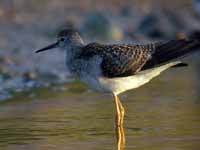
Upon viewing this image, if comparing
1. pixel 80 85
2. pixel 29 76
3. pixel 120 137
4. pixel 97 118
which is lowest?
pixel 120 137

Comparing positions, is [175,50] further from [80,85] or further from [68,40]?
[80,85]

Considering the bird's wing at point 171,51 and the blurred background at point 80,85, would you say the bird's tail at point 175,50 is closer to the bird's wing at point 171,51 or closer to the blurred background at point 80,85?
the bird's wing at point 171,51

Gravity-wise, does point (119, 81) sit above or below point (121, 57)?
below

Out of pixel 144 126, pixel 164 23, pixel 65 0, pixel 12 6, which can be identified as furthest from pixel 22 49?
pixel 144 126

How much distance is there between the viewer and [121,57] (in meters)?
10.2

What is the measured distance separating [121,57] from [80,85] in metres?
3.85

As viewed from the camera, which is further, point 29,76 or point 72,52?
point 29,76

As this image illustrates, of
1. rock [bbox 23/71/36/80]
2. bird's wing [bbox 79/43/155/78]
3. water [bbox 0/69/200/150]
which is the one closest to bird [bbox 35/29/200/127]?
bird's wing [bbox 79/43/155/78]

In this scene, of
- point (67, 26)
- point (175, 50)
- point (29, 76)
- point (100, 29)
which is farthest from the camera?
point (100, 29)

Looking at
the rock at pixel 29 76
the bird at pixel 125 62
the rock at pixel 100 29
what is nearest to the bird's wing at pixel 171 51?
the bird at pixel 125 62

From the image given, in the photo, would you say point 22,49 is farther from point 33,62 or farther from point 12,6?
point 12,6

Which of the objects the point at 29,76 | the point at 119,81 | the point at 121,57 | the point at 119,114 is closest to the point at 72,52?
the point at 121,57

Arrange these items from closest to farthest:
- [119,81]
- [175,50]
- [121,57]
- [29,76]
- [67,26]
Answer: [175,50] → [119,81] → [121,57] → [29,76] → [67,26]

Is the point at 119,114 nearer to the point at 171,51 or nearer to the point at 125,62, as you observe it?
the point at 125,62
